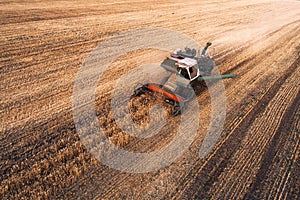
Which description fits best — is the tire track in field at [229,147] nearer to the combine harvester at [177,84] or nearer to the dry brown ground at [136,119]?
the dry brown ground at [136,119]

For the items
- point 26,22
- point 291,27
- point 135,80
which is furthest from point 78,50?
point 291,27

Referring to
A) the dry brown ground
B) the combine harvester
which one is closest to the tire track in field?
the dry brown ground

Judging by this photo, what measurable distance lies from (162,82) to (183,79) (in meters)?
0.86

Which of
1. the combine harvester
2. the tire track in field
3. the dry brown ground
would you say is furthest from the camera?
the combine harvester

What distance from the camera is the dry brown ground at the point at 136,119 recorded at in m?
6.39

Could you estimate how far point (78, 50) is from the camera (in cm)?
1485

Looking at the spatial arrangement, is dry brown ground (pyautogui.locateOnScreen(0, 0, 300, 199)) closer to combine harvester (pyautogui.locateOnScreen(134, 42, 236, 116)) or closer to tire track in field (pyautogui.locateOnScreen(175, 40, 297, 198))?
tire track in field (pyautogui.locateOnScreen(175, 40, 297, 198))

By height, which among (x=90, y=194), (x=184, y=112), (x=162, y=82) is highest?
(x=162, y=82)

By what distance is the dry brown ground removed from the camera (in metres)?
6.39

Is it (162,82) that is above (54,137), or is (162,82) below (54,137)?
above

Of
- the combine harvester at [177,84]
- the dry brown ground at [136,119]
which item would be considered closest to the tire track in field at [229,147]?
the dry brown ground at [136,119]

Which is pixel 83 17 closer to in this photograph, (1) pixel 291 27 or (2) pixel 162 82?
(2) pixel 162 82

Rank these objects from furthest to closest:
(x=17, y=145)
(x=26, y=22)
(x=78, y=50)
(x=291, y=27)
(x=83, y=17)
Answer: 1. (x=291, y=27)
2. (x=83, y=17)
3. (x=26, y=22)
4. (x=78, y=50)
5. (x=17, y=145)

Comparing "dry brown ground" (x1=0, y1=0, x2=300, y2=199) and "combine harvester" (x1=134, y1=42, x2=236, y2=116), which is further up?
"combine harvester" (x1=134, y1=42, x2=236, y2=116)
